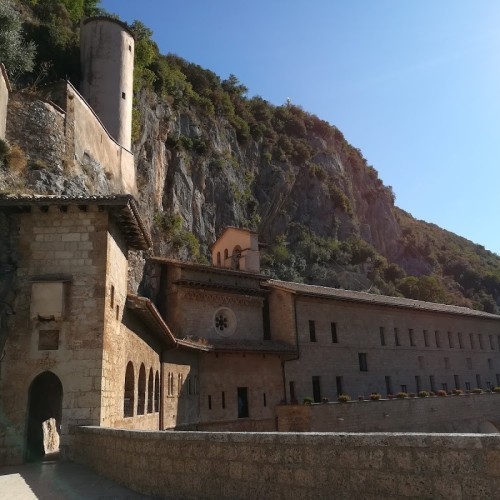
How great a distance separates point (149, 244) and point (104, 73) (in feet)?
73.8

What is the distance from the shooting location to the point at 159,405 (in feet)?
69.3

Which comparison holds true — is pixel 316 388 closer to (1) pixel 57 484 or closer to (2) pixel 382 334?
(2) pixel 382 334

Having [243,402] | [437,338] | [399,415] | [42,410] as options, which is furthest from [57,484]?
[437,338]

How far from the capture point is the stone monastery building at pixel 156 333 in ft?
38.2

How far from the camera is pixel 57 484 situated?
28.2ft

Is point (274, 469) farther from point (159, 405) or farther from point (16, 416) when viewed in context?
point (159, 405)

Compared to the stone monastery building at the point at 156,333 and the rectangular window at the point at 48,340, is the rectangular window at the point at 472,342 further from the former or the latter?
the rectangular window at the point at 48,340

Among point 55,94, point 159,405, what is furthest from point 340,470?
point 55,94

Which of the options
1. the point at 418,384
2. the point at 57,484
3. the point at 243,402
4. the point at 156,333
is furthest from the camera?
the point at 418,384

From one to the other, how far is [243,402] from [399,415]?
391 inches

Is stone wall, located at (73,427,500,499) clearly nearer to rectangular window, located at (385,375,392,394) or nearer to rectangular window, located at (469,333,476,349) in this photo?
rectangular window, located at (385,375,392,394)

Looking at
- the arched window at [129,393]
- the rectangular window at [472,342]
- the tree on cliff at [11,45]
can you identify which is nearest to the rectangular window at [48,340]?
the arched window at [129,393]

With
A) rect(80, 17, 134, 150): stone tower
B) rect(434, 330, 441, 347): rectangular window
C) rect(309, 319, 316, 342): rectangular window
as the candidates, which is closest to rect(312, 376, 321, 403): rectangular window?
rect(309, 319, 316, 342): rectangular window

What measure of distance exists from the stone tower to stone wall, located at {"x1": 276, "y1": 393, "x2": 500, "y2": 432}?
20.2 m
